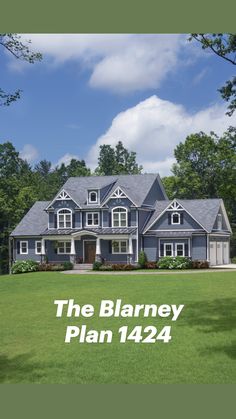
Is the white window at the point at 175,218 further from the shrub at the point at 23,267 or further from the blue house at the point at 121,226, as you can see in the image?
the shrub at the point at 23,267

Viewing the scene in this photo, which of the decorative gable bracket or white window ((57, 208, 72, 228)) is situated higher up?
the decorative gable bracket

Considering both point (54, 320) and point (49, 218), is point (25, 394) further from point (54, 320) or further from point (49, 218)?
point (49, 218)

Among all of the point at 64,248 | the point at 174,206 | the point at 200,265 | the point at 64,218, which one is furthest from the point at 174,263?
the point at 64,218

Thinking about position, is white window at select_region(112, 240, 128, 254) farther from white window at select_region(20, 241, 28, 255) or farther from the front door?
white window at select_region(20, 241, 28, 255)

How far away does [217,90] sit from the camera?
1598 centimetres

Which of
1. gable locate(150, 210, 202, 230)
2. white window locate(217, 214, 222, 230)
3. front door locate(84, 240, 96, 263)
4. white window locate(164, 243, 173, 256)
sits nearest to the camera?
gable locate(150, 210, 202, 230)

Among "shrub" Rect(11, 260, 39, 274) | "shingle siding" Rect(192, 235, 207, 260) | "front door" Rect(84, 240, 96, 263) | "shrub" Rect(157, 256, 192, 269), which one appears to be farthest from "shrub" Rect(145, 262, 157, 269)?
"shrub" Rect(11, 260, 39, 274)

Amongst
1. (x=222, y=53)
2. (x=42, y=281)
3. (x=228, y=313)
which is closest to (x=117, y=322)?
(x=228, y=313)

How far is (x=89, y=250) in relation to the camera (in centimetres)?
4931

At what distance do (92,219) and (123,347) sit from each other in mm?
35856

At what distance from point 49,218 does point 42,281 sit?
702 inches

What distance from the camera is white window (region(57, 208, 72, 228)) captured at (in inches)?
1975

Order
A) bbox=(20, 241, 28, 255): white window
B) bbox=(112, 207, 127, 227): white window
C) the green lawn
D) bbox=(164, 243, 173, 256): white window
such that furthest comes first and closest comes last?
bbox=(20, 241, 28, 255): white window, bbox=(112, 207, 127, 227): white window, bbox=(164, 243, 173, 256): white window, the green lawn

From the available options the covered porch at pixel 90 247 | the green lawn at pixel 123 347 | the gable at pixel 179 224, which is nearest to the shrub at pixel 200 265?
the gable at pixel 179 224
